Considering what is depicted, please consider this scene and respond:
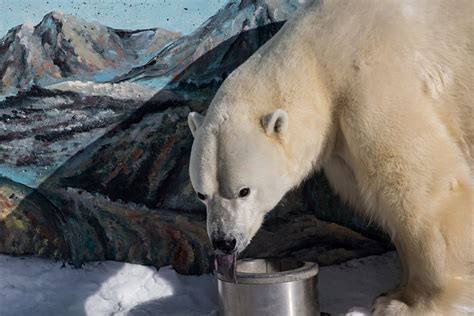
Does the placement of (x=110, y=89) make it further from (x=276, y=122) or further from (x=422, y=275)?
(x=422, y=275)

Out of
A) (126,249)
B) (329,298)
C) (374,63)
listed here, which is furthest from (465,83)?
(126,249)

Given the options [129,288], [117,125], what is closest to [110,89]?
[117,125]

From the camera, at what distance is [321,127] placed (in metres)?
3.31

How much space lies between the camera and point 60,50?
4039 millimetres

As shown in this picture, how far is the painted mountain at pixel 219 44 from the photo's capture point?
162 inches

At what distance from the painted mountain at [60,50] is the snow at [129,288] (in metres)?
1.05

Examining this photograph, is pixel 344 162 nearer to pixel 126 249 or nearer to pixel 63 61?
pixel 126 249

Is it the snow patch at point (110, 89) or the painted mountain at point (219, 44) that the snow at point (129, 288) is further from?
the painted mountain at point (219, 44)

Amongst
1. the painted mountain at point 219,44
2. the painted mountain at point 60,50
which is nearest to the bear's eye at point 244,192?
the painted mountain at point 219,44

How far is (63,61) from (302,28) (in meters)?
1.44

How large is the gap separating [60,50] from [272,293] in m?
1.85

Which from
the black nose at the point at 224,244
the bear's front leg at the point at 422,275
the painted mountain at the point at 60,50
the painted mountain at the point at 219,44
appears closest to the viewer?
the black nose at the point at 224,244

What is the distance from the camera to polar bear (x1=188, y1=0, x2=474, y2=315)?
3.16 m

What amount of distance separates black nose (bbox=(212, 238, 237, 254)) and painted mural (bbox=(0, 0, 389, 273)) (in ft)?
3.38
